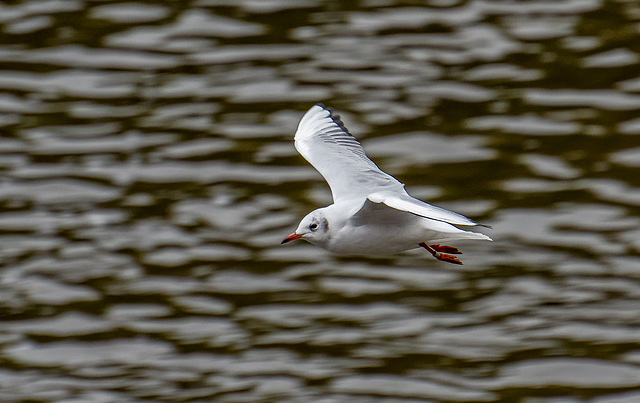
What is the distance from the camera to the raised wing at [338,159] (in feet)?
34.7

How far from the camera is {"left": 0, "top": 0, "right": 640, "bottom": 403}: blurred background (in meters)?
16.3

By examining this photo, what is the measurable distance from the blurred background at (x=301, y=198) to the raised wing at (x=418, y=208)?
6546 millimetres

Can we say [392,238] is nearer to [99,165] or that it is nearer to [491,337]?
[491,337]

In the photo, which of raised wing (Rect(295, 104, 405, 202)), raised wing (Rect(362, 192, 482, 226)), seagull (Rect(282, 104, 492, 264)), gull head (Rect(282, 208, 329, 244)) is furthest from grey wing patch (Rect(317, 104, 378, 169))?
raised wing (Rect(362, 192, 482, 226))

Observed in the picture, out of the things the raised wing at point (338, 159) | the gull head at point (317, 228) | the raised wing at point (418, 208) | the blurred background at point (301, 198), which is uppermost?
the raised wing at point (418, 208)

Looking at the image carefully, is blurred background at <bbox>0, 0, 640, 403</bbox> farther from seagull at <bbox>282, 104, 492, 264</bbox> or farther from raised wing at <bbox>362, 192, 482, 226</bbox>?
raised wing at <bbox>362, 192, 482, 226</bbox>

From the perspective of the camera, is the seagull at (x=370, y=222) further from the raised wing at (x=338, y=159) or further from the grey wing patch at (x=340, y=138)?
the grey wing patch at (x=340, y=138)

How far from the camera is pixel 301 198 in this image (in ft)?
61.7

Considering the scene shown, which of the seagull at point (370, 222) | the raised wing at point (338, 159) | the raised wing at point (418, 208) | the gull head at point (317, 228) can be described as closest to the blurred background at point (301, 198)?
the raised wing at point (338, 159)

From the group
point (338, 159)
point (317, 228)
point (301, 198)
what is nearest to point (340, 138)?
point (338, 159)

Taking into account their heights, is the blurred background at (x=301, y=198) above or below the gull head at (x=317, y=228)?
below

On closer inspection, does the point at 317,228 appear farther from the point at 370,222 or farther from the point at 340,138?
the point at 340,138

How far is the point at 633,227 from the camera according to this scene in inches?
711

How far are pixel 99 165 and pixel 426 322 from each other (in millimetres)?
5957
